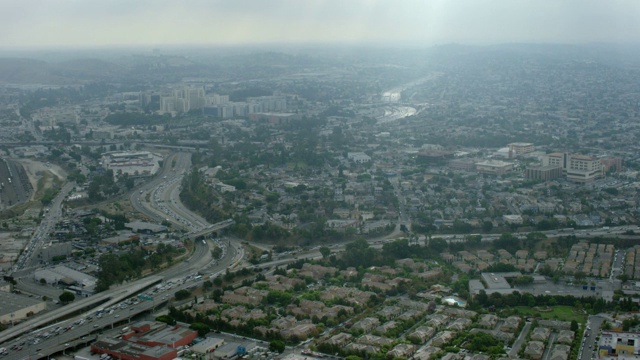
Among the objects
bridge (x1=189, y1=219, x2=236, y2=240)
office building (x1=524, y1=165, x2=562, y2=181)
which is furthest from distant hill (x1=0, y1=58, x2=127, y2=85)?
bridge (x1=189, y1=219, x2=236, y2=240)

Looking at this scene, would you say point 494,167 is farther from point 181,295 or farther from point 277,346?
point 277,346

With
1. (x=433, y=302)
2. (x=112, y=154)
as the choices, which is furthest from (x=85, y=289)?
(x=112, y=154)

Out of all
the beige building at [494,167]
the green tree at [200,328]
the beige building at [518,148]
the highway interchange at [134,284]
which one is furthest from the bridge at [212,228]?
the beige building at [518,148]

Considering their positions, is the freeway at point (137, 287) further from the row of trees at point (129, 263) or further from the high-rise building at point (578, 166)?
the high-rise building at point (578, 166)

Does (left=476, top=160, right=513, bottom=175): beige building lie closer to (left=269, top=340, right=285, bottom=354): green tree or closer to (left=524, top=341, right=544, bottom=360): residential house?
(left=524, top=341, right=544, bottom=360): residential house

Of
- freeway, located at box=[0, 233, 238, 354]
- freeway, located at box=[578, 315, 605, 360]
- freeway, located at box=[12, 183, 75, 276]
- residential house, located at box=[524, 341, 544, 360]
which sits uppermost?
residential house, located at box=[524, 341, 544, 360]

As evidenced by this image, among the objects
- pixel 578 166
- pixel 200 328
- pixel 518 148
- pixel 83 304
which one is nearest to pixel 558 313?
pixel 200 328
